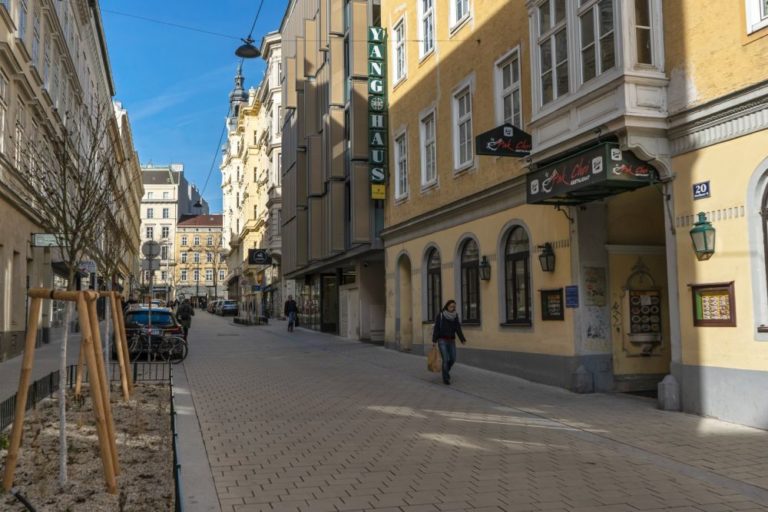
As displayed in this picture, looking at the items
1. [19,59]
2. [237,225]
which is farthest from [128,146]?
[19,59]

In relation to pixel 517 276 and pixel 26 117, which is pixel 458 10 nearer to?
pixel 517 276

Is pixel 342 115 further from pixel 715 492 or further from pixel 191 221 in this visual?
pixel 191 221

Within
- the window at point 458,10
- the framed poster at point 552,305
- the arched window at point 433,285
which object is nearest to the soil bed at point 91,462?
the framed poster at point 552,305

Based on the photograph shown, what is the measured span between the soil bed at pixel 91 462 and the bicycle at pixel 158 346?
745cm

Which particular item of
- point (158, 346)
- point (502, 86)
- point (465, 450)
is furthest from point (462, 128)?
point (465, 450)

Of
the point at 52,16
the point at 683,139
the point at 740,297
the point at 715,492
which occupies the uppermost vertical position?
the point at 52,16

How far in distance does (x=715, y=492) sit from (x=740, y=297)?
3796 millimetres

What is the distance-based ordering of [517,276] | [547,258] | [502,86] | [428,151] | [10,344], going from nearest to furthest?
[547,258] → [517,276] → [502,86] → [10,344] → [428,151]

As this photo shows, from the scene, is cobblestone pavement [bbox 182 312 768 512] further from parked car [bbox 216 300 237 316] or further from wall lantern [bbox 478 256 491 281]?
parked car [bbox 216 300 237 316]

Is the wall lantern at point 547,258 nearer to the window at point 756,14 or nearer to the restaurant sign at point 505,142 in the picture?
the restaurant sign at point 505,142

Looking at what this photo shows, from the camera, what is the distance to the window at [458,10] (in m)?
17.6

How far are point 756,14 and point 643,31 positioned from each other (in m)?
1.94

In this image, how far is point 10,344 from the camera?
19688 mm

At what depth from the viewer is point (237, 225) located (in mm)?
86812
